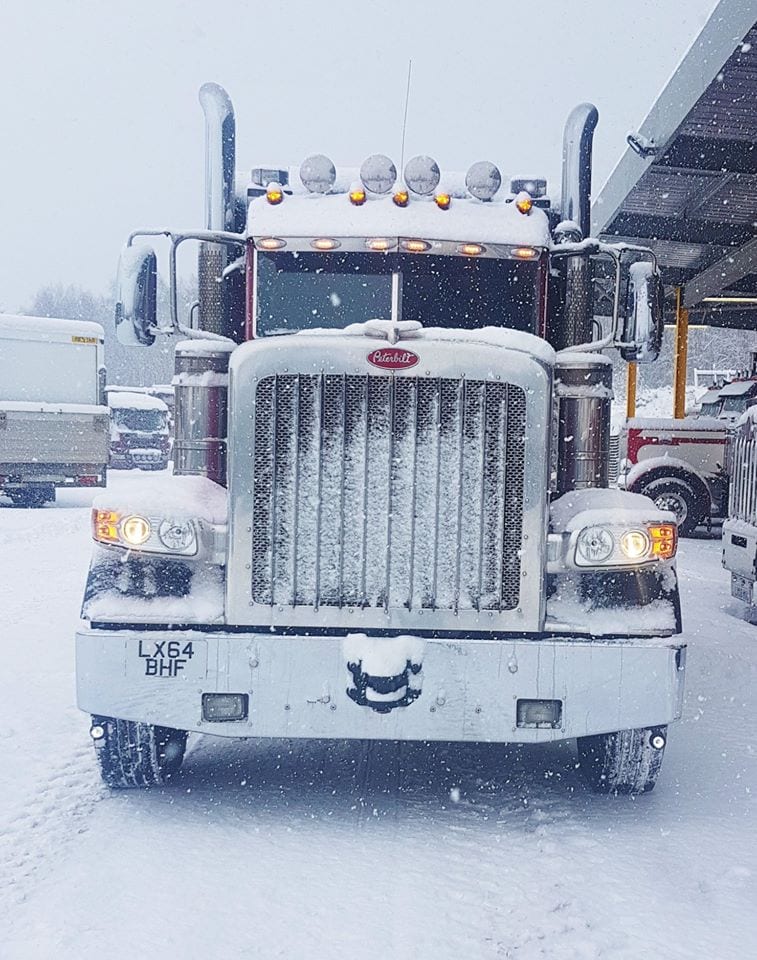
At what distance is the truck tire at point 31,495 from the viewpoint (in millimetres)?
20594

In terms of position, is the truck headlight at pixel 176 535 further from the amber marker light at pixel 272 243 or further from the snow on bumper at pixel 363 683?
the amber marker light at pixel 272 243

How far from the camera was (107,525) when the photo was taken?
4852mm

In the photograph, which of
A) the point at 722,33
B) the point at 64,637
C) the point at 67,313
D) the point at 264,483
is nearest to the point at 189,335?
the point at 264,483

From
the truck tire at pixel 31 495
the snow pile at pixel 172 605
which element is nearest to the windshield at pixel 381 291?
the snow pile at pixel 172 605

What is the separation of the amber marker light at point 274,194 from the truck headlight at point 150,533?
6.51ft

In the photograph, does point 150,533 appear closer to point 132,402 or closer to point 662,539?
point 662,539

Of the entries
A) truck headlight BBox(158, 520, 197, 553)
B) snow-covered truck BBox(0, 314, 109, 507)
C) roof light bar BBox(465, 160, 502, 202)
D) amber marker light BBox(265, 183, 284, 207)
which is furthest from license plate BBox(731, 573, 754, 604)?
snow-covered truck BBox(0, 314, 109, 507)

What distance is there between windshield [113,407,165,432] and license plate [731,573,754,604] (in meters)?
26.2

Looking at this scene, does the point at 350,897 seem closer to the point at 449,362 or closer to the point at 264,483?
the point at 264,483

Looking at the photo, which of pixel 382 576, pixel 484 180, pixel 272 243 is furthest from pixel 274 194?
pixel 382 576

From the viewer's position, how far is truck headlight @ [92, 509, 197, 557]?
4789 mm

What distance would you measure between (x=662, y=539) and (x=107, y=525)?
2364 millimetres

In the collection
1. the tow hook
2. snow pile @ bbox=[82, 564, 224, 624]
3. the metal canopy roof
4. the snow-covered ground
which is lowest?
the snow-covered ground

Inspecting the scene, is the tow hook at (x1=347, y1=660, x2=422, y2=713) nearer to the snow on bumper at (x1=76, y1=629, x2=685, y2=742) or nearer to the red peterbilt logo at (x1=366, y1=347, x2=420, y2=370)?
the snow on bumper at (x1=76, y1=629, x2=685, y2=742)
